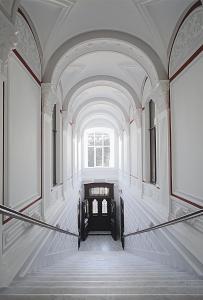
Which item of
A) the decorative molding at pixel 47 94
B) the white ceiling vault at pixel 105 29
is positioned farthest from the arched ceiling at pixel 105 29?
the decorative molding at pixel 47 94

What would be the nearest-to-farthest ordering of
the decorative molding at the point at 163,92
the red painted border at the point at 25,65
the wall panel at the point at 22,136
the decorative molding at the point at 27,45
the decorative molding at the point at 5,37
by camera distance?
the decorative molding at the point at 5,37 → the wall panel at the point at 22,136 → the red painted border at the point at 25,65 → the decorative molding at the point at 27,45 → the decorative molding at the point at 163,92

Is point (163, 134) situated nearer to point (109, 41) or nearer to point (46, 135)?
point (109, 41)

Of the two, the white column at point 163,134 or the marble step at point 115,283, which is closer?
the marble step at point 115,283

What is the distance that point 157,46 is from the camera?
5867mm

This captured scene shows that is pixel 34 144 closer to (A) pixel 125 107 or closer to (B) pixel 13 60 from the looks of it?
(B) pixel 13 60

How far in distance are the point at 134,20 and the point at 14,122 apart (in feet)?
11.0

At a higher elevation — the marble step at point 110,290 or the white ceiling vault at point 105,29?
the white ceiling vault at point 105,29

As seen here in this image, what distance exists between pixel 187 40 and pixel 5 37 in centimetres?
309

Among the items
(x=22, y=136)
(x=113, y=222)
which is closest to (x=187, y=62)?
(x=22, y=136)

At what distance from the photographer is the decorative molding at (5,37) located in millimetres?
3240

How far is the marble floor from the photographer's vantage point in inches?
543

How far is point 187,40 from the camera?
464cm

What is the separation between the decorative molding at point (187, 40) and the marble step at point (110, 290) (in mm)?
3407

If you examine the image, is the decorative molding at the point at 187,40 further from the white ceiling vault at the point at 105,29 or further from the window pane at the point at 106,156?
the window pane at the point at 106,156
